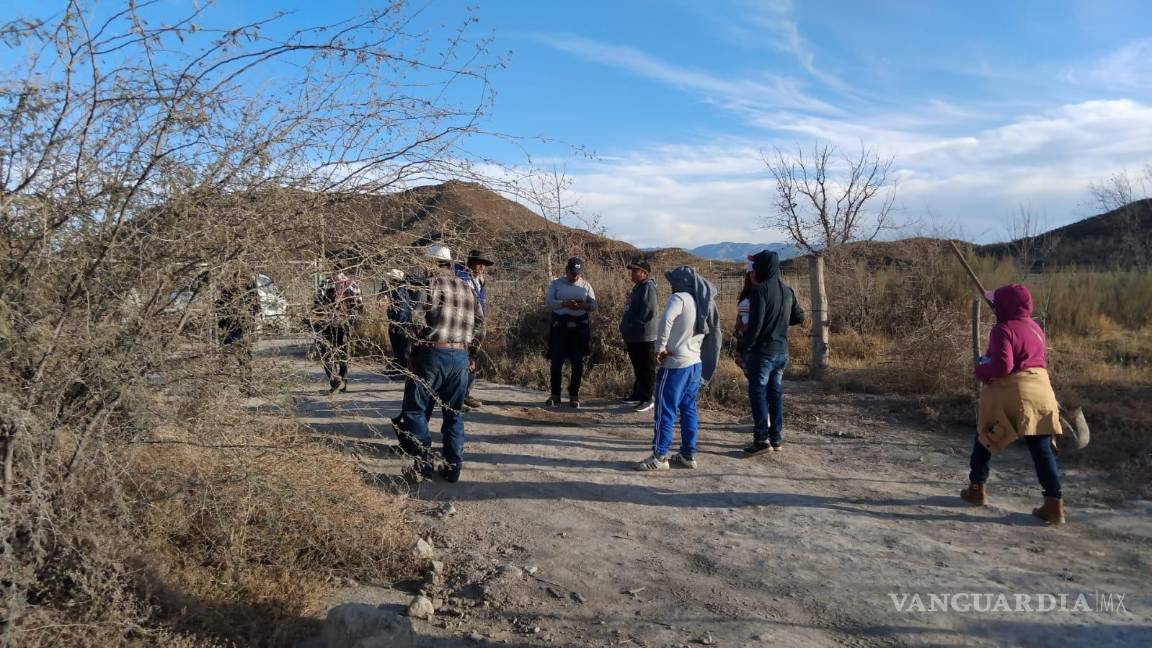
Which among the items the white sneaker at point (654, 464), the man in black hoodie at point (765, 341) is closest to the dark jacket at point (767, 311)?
the man in black hoodie at point (765, 341)

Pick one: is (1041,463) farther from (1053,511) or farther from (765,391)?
(765,391)

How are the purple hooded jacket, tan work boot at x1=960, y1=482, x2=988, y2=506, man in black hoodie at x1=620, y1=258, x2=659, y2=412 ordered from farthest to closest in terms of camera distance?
man in black hoodie at x1=620, y1=258, x2=659, y2=412 → tan work boot at x1=960, y1=482, x2=988, y2=506 → the purple hooded jacket

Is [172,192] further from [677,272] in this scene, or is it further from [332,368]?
[677,272]

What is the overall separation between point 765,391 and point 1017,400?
206 cm

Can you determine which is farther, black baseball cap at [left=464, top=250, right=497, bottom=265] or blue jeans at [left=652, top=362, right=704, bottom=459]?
black baseball cap at [left=464, top=250, right=497, bottom=265]

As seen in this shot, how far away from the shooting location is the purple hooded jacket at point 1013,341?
4.96 m

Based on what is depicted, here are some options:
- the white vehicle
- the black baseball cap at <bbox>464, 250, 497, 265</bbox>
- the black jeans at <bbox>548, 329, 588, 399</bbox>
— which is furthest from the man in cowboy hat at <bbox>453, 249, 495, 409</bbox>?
the white vehicle

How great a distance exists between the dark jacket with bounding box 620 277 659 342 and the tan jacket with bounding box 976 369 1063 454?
3.72 m

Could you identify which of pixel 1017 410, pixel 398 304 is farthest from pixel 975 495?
pixel 398 304

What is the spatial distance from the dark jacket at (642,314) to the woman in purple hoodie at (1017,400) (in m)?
3.68

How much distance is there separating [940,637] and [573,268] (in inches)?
216

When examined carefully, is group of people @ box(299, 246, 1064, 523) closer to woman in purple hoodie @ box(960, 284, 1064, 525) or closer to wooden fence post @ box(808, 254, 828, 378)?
woman in purple hoodie @ box(960, 284, 1064, 525)

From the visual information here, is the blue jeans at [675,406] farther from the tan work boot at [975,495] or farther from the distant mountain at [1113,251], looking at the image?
the distant mountain at [1113,251]

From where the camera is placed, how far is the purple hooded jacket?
195 inches
